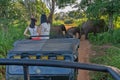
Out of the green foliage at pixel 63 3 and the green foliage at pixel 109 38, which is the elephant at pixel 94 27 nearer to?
the green foliage at pixel 63 3

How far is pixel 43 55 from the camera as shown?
6863 mm

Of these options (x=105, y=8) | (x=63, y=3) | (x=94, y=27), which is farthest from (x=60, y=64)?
(x=63, y=3)

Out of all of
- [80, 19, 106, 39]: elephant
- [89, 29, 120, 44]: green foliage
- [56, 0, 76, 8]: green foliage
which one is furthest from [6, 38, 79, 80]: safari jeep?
[56, 0, 76, 8]: green foliage

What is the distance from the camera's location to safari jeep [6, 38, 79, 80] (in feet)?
21.3

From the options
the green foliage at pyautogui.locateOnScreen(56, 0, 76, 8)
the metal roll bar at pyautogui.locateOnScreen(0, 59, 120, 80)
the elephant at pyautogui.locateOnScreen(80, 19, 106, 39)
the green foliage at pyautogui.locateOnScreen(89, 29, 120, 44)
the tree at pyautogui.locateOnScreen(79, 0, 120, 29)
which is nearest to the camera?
the metal roll bar at pyautogui.locateOnScreen(0, 59, 120, 80)

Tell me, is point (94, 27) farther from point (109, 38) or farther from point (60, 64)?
point (60, 64)

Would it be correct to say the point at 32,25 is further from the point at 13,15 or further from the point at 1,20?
the point at 13,15

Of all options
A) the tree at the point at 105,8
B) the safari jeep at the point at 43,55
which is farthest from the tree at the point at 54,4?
the safari jeep at the point at 43,55

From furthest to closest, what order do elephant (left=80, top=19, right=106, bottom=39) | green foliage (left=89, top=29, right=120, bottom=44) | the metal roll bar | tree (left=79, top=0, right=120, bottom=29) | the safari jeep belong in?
elephant (left=80, top=19, right=106, bottom=39) < green foliage (left=89, top=29, right=120, bottom=44) < tree (left=79, top=0, right=120, bottom=29) < the safari jeep < the metal roll bar

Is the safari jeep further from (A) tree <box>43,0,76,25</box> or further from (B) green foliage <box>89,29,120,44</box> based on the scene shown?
(A) tree <box>43,0,76,25</box>

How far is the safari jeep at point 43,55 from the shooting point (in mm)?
6492

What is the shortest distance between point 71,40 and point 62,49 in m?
0.81

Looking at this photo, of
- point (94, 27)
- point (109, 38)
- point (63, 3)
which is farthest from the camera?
point (63, 3)

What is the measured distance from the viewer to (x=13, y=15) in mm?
17844
